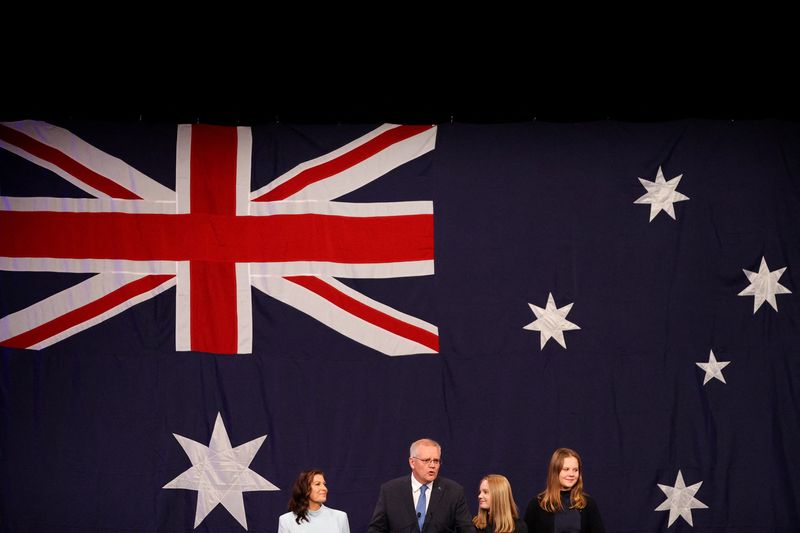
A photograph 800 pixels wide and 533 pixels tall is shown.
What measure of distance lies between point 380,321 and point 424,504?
230 cm

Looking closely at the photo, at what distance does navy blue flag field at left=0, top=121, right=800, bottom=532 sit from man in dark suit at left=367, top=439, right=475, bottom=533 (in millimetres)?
1979

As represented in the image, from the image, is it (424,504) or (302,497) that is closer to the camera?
(424,504)

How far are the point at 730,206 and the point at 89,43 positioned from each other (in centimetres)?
518

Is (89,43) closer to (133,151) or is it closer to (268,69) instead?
(133,151)

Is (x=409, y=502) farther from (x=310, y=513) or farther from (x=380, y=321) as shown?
(x=380, y=321)

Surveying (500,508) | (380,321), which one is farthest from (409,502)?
(380,321)

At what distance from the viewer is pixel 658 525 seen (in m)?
7.62

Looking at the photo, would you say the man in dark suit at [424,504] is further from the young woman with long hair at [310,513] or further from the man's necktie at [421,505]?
the young woman with long hair at [310,513]

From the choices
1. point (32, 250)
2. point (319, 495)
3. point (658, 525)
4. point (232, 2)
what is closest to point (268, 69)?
point (232, 2)

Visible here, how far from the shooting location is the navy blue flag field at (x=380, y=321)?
25.1ft

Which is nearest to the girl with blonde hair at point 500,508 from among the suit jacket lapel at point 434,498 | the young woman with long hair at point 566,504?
the young woman with long hair at point 566,504

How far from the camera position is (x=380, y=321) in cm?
777

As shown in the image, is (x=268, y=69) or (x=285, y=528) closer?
(x=285, y=528)

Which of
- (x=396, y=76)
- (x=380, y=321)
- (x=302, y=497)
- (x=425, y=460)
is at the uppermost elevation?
(x=396, y=76)
